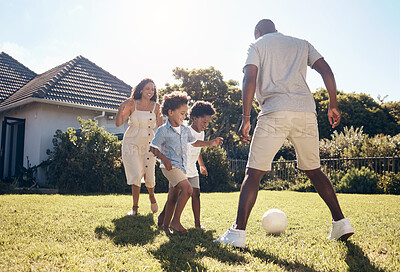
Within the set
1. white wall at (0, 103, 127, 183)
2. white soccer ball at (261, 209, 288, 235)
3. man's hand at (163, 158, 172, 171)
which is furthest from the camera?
white wall at (0, 103, 127, 183)

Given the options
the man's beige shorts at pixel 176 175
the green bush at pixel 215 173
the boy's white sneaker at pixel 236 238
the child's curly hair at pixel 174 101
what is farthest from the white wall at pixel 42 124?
the boy's white sneaker at pixel 236 238

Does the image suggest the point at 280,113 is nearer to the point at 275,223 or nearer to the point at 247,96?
the point at 247,96

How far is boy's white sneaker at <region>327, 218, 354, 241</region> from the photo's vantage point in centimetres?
328

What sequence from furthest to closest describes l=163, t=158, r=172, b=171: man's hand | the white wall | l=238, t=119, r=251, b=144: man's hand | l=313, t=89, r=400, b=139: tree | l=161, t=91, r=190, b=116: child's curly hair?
l=313, t=89, r=400, b=139: tree
the white wall
l=161, t=91, r=190, b=116: child's curly hair
l=163, t=158, r=172, b=171: man's hand
l=238, t=119, r=251, b=144: man's hand

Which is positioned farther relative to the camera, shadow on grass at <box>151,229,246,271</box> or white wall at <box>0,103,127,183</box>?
white wall at <box>0,103,127,183</box>

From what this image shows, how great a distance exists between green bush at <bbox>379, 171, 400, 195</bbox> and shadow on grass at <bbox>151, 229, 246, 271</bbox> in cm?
1001

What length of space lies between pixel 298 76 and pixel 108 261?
241 centimetres

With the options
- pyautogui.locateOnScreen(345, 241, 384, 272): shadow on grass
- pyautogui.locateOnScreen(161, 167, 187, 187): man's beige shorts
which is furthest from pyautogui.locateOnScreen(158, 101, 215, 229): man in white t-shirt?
Answer: pyautogui.locateOnScreen(345, 241, 384, 272): shadow on grass

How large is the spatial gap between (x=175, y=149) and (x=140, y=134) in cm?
187

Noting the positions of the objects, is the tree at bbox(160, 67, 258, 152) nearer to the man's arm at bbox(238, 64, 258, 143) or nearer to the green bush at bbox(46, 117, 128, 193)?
the green bush at bbox(46, 117, 128, 193)

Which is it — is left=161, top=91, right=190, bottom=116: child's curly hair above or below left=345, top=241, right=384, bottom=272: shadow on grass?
above

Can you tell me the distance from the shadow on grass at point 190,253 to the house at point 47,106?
9.98m

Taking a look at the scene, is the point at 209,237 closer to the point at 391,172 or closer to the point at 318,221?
the point at 318,221

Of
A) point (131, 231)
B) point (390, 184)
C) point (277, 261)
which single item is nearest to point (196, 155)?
point (131, 231)
